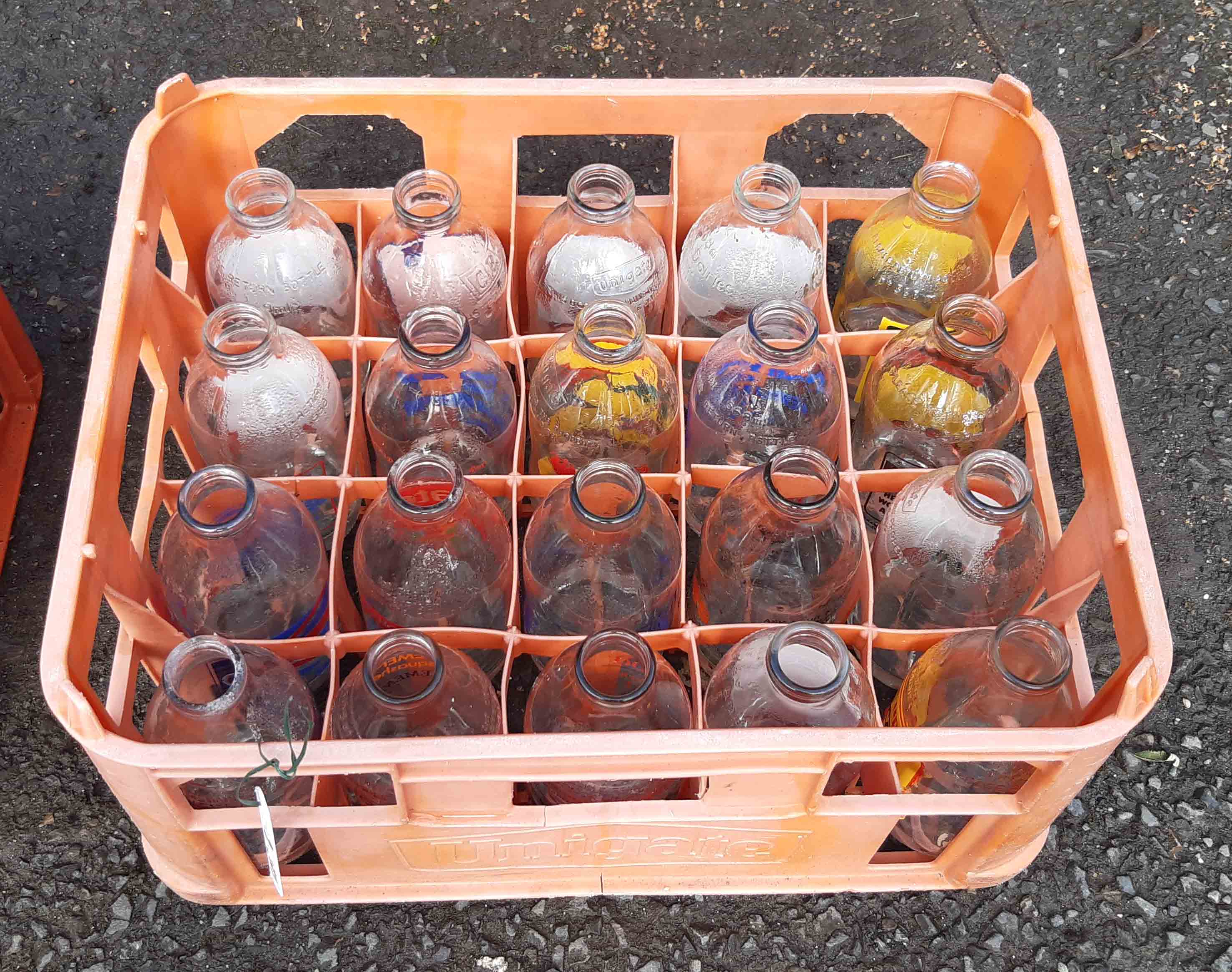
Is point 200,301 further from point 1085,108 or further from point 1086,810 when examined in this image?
point 1085,108

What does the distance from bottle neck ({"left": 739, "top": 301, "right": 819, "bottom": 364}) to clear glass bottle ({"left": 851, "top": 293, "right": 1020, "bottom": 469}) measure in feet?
0.48

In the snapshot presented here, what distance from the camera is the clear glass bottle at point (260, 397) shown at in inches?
45.2

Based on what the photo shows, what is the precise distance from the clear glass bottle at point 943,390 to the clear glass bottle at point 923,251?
75mm

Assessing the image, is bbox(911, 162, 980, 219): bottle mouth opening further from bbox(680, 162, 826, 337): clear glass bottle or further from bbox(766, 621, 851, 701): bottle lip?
bbox(766, 621, 851, 701): bottle lip

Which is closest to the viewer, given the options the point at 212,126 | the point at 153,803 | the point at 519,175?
the point at 153,803

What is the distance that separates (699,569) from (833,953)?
1.71 ft

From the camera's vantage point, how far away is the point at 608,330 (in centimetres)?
116

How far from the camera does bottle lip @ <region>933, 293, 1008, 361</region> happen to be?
1.18 m

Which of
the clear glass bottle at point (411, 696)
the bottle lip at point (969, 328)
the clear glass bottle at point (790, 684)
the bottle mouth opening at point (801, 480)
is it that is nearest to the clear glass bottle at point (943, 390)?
the bottle lip at point (969, 328)

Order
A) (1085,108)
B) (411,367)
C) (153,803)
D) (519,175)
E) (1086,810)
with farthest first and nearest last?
(1085,108) → (519,175) → (1086,810) → (411,367) → (153,803)

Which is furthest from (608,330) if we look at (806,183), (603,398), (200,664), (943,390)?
(806,183)

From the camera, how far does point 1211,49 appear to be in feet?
7.47

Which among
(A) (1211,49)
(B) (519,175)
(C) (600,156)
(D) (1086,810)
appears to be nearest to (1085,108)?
(A) (1211,49)

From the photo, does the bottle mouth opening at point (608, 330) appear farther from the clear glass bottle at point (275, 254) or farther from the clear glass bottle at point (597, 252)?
the clear glass bottle at point (275, 254)
